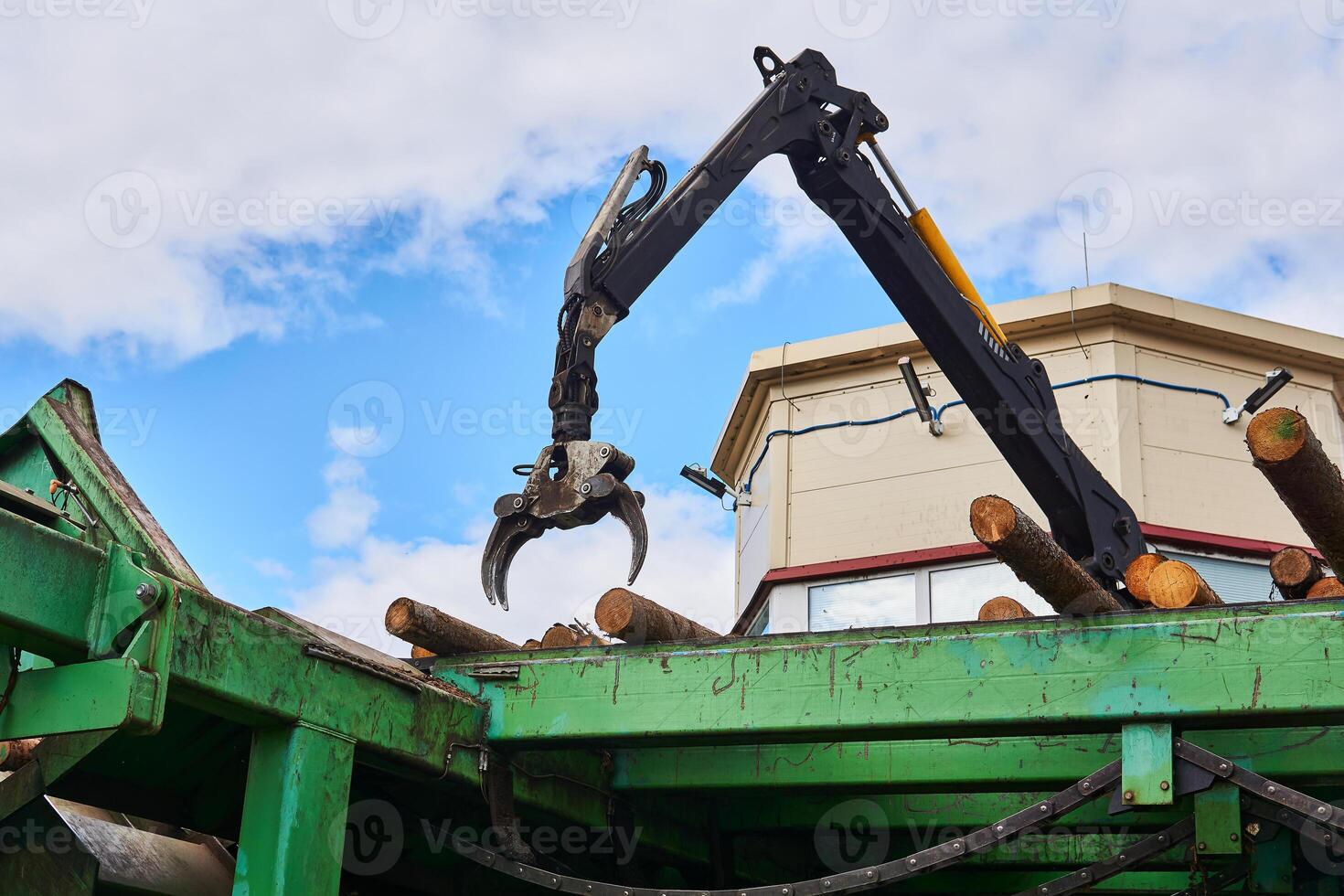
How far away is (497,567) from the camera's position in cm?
580

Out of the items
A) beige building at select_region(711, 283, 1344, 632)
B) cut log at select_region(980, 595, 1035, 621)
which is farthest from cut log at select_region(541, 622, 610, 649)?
beige building at select_region(711, 283, 1344, 632)

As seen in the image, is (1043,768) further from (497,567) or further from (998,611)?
(497,567)

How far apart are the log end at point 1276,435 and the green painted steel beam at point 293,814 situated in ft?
10.3

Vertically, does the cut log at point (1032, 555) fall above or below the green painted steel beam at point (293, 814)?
above

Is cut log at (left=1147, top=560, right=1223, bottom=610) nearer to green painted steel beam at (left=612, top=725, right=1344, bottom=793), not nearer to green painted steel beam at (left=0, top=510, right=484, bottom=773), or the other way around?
Answer: green painted steel beam at (left=612, top=725, right=1344, bottom=793)

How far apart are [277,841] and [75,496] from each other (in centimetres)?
134

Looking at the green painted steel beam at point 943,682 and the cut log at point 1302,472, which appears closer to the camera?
the green painted steel beam at point 943,682

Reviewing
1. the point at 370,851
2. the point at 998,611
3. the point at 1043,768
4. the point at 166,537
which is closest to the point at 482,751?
the point at 370,851

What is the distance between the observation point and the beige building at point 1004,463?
1198 cm

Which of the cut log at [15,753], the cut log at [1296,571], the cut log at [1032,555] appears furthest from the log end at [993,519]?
the cut log at [15,753]

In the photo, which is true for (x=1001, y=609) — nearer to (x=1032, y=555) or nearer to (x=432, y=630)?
(x=1032, y=555)

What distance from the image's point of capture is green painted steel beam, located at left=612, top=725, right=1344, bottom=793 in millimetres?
4660

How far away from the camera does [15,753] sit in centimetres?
503

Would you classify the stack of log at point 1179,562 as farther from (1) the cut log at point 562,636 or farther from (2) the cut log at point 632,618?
(1) the cut log at point 562,636
